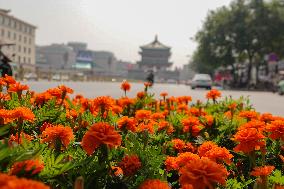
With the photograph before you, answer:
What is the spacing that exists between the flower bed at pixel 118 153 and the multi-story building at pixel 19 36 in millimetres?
82049

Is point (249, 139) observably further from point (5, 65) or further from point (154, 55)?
point (154, 55)

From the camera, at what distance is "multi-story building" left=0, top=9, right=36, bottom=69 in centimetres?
8519

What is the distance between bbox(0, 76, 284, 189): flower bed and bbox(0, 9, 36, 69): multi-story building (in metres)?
82.0

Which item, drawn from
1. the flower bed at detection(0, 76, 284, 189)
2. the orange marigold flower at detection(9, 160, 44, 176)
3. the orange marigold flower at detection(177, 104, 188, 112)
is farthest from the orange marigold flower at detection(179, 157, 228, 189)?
the orange marigold flower at detection(177, 104, 188, 112)

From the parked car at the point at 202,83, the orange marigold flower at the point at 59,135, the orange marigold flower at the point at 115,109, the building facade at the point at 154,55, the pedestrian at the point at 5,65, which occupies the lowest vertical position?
the parked car at the point at 202,83

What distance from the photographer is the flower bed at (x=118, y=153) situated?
4.18ft

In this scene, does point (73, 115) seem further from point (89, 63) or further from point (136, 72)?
point (89, 63)

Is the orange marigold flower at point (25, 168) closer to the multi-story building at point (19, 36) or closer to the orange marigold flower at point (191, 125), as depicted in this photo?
the orange marigold flower at point (191, 125)

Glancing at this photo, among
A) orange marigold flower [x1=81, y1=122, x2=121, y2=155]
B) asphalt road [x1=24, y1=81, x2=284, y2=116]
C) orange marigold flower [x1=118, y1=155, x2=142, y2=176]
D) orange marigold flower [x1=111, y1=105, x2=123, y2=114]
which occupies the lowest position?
asphalt road [x1=24, y1=81, x2=284, y2=116]

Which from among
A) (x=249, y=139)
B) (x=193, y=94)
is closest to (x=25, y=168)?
(x=249, y=139)

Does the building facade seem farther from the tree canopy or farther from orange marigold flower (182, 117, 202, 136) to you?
orange marigold flower (182, 117, 202, 136)

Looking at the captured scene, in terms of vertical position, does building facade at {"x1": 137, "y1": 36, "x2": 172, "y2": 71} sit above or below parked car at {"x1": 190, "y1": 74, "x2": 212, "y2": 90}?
above

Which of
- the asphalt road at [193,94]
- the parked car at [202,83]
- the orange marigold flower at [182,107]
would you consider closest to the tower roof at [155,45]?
the parked car at [202,83]

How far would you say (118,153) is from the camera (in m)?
2.12
